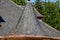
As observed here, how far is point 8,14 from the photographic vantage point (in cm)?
1289

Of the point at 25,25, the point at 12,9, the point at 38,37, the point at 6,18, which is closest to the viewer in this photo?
the point at 38,37

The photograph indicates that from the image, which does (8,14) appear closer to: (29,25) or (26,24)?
(26,24)

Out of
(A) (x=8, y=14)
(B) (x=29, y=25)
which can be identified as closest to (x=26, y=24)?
Result: (B) (x=29, y=25)

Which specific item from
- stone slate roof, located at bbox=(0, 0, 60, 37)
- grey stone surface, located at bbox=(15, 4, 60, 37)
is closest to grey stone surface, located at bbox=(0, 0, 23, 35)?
stone slate roof, located at bbox=(0, 0, 60, 37)

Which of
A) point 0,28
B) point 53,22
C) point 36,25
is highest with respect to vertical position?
point 36,25

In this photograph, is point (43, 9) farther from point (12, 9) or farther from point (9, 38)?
point (9, 38)

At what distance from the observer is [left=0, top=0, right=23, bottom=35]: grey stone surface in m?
11.5

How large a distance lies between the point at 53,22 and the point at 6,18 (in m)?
24.8

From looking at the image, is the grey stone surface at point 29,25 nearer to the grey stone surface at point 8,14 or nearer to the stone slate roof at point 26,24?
the stone slate roof at point 26,24

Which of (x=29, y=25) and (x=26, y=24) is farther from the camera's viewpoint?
(x=26, y=24)

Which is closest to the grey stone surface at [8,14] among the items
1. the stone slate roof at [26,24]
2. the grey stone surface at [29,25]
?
the stone slate roof at [26,24]

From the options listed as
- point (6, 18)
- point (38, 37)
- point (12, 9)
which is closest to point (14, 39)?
point (38, 37)

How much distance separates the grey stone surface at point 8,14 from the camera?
11545 millimetres

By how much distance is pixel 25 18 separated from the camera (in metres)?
8.05
